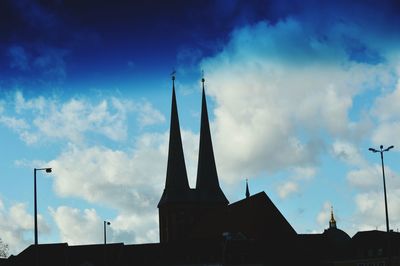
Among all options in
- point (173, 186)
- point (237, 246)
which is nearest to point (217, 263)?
point (237, 246)

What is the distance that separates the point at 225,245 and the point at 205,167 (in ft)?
97.0

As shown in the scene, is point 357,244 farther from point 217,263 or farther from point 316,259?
point 217,263

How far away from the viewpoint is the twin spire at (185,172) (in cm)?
13488

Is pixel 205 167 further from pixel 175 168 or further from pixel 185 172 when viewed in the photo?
pixel 175 168

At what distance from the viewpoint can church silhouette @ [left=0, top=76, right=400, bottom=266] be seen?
109 m

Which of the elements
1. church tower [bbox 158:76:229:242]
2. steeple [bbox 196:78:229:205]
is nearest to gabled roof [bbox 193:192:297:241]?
church tower [bbox 158:76:229:242]

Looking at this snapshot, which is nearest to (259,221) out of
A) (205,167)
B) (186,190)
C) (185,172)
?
(205,167)

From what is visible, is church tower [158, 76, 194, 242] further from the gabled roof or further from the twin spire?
the gabled roof

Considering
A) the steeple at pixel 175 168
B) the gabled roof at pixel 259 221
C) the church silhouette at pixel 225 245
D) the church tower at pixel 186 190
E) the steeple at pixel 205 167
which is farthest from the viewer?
the steeple at pixel 205 167

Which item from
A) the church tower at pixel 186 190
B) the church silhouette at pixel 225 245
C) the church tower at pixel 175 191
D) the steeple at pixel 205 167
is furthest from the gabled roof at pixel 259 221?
the church tower at pixel 175 191

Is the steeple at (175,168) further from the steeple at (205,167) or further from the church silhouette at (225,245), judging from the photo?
the steeple at (205,167)

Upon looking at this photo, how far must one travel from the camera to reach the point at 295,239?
116250mm

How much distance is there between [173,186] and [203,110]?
13666mm

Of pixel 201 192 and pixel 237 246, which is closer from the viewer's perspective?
pixel 237 246
